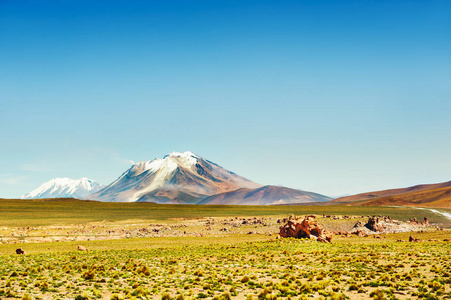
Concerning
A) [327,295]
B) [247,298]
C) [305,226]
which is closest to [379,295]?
[327,295]

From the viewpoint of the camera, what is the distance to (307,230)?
51781mm

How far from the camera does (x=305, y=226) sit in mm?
52156

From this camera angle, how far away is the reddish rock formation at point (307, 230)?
50.6 m

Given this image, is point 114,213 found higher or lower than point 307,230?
lower

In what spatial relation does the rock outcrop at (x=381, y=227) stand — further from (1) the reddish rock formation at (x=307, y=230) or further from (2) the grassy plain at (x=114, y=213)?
(1) the reddish rock formation at (x=307, y=230)

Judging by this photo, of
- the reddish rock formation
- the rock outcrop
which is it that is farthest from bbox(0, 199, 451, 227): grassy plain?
the reddish rock formation

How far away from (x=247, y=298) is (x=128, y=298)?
252 inches

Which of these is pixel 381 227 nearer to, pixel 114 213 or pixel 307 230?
pixel 307 230

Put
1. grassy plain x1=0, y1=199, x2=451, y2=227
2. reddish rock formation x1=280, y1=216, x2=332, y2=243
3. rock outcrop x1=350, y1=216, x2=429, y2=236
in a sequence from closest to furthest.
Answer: reddish rock formation x1=280, y1=216, x2=332, y2=243
rock outcrop x1=350, y1=216, x2=429, y2=236
grassy plain x1=0, y1=199, x2=451, y2=227

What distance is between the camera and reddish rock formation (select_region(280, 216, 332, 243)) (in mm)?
50600

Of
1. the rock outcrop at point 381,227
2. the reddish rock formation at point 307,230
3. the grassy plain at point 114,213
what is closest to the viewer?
the reddish rock formation at point 307,230

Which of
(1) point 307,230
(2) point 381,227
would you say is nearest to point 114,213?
(1) point 307,230

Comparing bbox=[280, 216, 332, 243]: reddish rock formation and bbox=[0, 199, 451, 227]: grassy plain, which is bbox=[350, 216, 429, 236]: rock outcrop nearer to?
bbox=[0, 199, 451, 227]: grassy plain

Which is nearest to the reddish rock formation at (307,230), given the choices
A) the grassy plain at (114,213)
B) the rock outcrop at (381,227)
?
the rock outcrop at (381,227)
